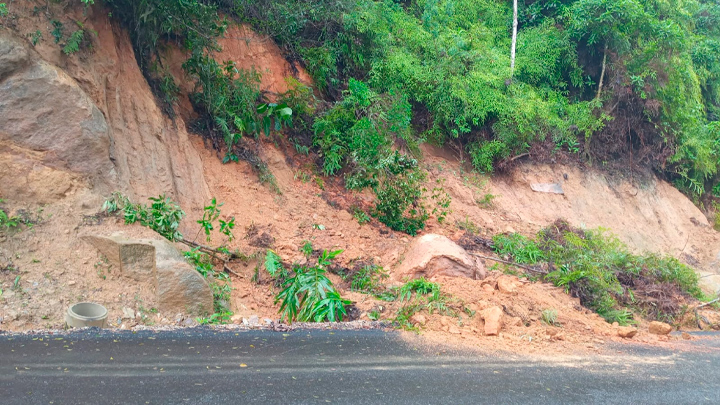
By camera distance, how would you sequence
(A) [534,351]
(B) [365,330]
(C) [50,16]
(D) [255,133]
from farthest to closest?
(D) [255,133] < (C) [50,16] < (B) [365,330] < (A) [534,351]

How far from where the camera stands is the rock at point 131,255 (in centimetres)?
574

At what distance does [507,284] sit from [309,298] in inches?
104

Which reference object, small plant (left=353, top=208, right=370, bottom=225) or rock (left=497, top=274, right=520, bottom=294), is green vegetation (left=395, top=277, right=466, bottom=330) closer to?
rock (left=497, top=274, right=520, bottom=294)

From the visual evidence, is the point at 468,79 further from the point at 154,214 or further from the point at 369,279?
the point at 154,214

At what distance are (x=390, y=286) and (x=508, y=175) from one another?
6.04 m

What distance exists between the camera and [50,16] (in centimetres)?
666

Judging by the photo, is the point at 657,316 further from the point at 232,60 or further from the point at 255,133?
the point at 232,60

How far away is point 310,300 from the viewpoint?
623 cm

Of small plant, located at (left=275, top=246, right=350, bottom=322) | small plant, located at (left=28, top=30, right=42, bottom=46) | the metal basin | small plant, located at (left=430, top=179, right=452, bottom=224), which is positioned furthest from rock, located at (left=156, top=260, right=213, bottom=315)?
small plant, located at (left=430, top=179, right=452, bottom=224)

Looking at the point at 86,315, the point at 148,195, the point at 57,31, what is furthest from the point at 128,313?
the point at 57,31

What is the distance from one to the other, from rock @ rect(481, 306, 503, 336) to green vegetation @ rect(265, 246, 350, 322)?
62.5 inches

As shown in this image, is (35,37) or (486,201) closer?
(35,37)

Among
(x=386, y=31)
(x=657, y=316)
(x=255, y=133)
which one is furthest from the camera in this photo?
(x=386, y=31)

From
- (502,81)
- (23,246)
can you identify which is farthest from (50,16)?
(502,81)
